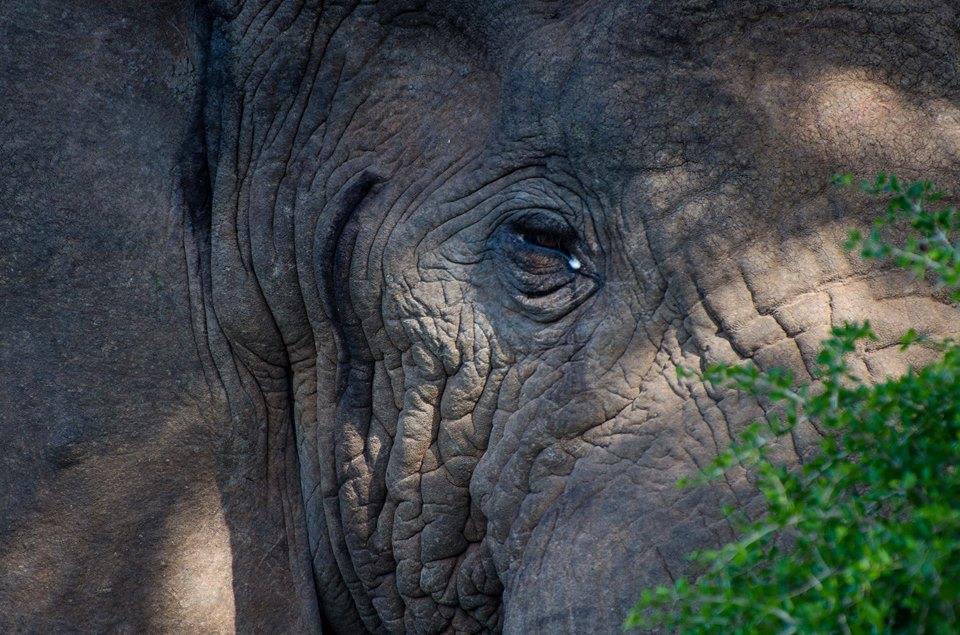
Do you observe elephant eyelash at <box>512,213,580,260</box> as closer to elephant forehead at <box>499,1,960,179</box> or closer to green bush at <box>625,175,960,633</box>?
elephant forehead at <box>499,1,960,179</box>

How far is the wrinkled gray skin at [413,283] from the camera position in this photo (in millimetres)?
2707

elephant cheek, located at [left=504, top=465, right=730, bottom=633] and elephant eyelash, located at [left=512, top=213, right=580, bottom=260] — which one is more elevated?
elephant eyelash, located at [left=512, top=213, right=580, bottom=260]

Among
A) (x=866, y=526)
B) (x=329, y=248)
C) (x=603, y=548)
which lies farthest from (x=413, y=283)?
(x=866, y=526)

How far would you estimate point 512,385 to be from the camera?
2.99 meters

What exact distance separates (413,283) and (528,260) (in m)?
0.35

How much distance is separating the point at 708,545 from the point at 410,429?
3.35ft

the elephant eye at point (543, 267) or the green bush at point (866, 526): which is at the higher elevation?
the elephant eye at point (543, 267)

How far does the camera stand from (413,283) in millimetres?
3172

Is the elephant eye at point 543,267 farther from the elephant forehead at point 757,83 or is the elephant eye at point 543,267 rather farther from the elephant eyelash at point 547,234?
the elephant forehead at point 757,83

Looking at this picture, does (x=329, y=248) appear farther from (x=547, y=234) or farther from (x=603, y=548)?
(x=603, y=548)

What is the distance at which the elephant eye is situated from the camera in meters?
2.94

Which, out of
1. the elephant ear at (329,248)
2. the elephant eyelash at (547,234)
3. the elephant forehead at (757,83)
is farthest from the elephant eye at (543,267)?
the elephant ear at (329,248)

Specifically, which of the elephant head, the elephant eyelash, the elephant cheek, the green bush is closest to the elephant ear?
the elephant head

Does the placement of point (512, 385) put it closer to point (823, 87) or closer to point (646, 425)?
point (646, 425)
